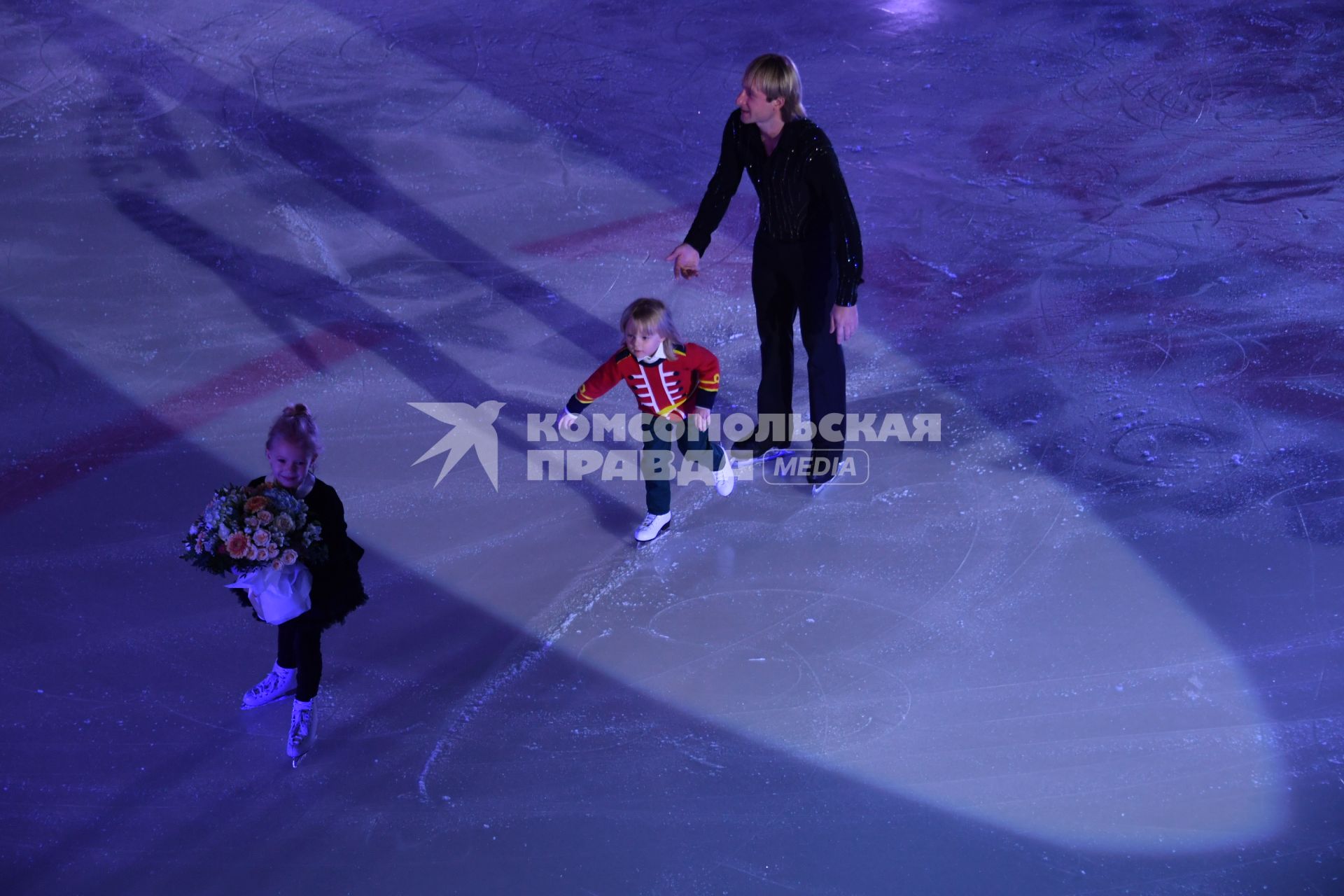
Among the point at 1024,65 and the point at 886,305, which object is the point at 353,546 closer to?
the point at 886,305

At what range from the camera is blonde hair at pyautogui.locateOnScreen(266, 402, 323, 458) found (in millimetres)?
3209

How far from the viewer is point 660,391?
3.87m

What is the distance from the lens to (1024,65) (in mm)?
7398

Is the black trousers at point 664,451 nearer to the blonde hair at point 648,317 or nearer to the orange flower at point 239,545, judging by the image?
the blonde hair at point 648,317

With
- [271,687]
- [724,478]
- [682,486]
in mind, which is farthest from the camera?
[682,486]

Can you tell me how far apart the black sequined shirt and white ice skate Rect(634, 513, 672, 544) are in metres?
1.02

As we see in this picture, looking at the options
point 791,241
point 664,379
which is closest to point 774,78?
point 791,241

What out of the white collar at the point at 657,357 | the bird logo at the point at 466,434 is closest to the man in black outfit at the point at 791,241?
the white collar at the point at 657,357

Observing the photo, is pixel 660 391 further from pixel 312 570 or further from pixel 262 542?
pixel 262 542

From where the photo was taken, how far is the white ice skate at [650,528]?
4195 millimetres

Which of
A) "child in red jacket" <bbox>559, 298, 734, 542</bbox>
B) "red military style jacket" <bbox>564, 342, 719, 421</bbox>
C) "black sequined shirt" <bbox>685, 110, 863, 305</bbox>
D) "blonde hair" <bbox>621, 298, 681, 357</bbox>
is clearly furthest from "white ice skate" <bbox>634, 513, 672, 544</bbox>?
"black sequined shirt" <bbox>685, 110, 863, 305</bbox>

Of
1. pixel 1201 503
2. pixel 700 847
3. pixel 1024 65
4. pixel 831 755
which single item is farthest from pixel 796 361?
pixel 1024 65

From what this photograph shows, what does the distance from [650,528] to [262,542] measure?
1606mm

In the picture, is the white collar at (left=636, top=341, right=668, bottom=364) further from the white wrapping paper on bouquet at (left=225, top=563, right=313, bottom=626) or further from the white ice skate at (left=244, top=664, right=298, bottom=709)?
the white ice skate at (left=244, top=664, right=298, bottom=709)
